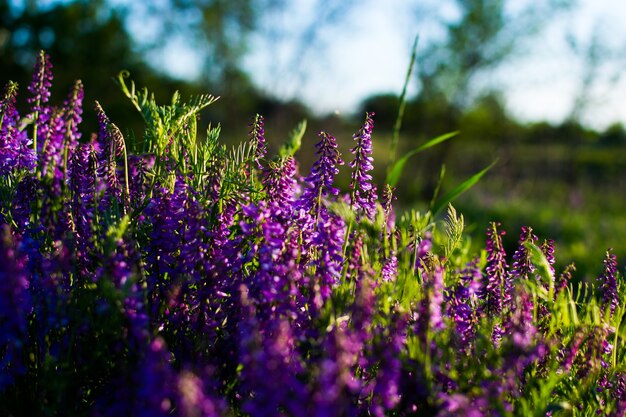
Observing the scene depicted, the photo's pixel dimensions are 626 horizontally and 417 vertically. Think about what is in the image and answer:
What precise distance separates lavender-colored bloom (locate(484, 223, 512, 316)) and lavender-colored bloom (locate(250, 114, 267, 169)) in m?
0.92

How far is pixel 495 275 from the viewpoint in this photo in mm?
2115

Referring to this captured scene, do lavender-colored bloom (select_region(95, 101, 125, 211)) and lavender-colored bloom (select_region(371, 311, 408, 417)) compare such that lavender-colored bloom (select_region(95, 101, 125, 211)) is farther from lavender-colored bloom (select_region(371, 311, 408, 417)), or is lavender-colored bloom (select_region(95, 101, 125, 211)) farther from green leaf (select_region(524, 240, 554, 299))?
green leaf (select_region(524, 240, 554, 299))

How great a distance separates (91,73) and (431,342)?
23.2 m

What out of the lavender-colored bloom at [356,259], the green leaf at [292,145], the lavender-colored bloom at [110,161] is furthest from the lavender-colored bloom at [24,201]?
the lavender-colored bloom at [356,259]

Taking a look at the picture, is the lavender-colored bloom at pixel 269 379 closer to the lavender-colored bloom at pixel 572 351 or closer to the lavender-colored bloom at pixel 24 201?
the lavender-colored bloom at pixel 572 351

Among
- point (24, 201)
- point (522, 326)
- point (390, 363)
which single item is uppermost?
point (24, 201)

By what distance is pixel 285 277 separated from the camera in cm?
178

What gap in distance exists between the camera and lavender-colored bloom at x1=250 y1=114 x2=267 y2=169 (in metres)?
2.36

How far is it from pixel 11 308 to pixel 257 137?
3.69 feet

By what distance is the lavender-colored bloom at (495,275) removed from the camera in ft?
6.72

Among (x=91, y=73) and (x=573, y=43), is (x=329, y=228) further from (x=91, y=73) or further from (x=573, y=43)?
(x=573, y=43)

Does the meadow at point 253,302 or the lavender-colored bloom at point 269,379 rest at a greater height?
the meadow at point 253,302

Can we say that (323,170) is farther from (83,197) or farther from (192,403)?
(192,403)

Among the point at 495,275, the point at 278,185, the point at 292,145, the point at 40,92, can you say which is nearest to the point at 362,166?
the point at 278,185
